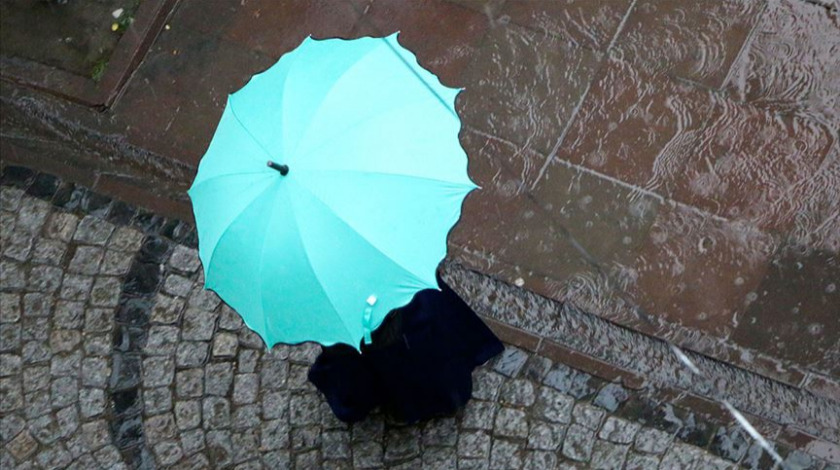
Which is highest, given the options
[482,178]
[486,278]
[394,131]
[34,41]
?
[394,131]

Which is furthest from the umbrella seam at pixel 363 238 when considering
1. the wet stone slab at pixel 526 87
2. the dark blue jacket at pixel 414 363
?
the wet stone slab at pixel 526 87

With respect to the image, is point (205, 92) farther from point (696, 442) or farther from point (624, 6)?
point (696, 442)

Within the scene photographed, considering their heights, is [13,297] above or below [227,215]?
below

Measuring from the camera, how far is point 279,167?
392cm

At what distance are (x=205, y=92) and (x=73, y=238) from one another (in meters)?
1.19

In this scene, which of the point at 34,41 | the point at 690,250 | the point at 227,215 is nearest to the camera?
the point at 227,215

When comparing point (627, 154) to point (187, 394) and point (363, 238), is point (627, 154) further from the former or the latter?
point (187, 394)

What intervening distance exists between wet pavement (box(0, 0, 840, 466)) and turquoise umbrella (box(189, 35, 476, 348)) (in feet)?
5.64

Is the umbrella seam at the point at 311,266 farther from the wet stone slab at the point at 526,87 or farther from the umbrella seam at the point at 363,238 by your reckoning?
the wet stone slab at the point at 526,87

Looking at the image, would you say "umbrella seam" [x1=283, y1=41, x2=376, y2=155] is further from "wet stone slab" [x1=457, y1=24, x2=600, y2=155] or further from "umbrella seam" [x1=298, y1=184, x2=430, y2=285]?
"wet stone slab" [x1=457, y1=24, x2=600, y2=155]

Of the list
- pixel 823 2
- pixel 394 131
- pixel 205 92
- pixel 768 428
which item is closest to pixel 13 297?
pixel 205 92

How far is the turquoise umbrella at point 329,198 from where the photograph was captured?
400cm

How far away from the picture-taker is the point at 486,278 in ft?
19.2

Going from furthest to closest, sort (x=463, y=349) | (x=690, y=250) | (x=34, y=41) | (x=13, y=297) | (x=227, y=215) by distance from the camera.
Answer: (x=34, y=41) < (x=13, y=297) < (x=690, y=250) < (x=463, y=349) < (x=227, y=215)
